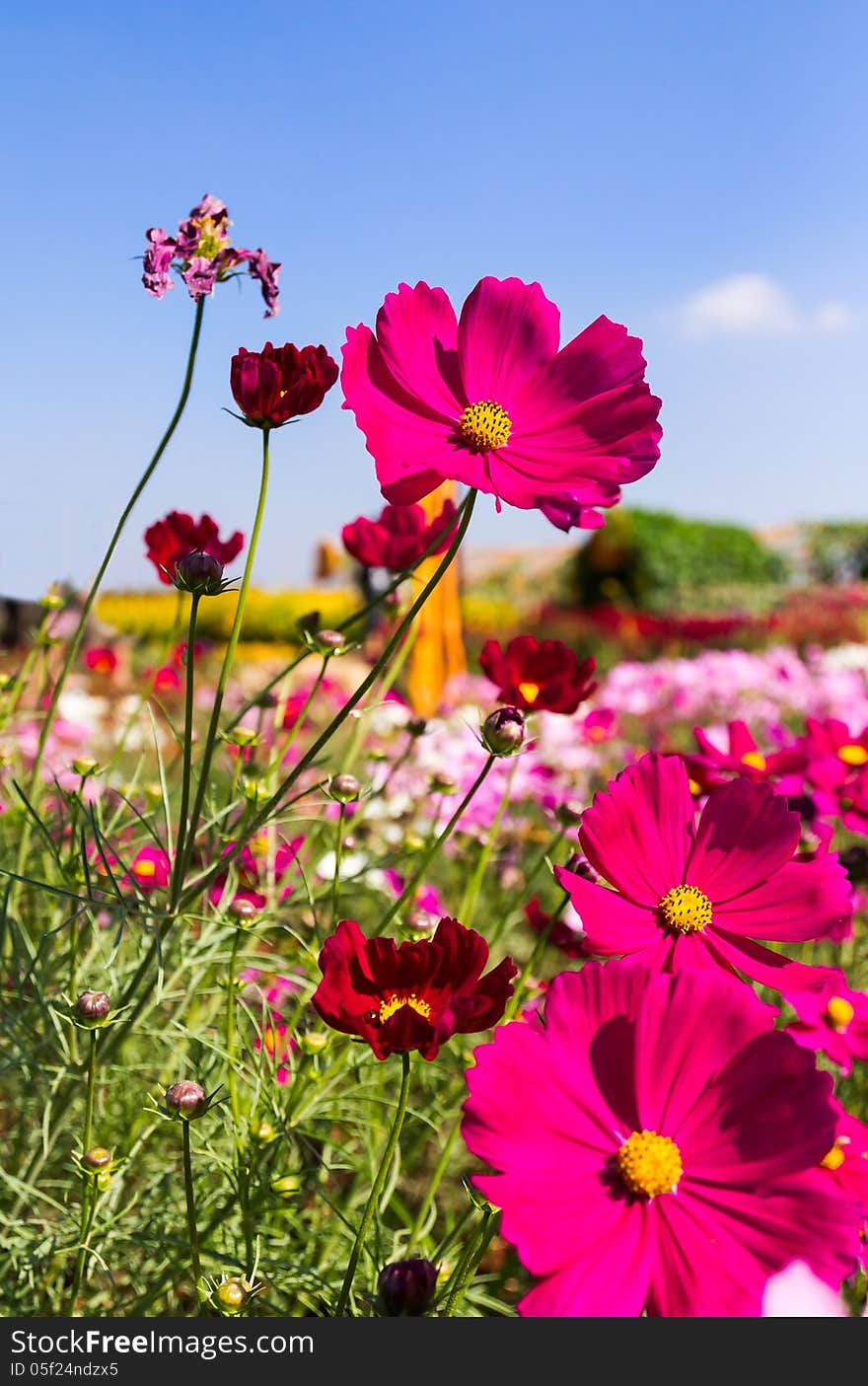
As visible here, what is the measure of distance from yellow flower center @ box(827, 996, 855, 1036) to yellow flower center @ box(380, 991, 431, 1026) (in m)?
0.38

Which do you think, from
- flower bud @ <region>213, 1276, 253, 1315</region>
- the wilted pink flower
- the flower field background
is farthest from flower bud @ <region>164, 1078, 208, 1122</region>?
the wilted pink flower

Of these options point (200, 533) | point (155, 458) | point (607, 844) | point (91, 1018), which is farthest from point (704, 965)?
point (200, 533)

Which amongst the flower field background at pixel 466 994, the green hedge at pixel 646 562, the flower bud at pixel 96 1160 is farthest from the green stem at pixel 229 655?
the green hedge at pixel 646 562

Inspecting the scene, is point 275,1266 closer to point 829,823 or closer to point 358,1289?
point 358,1289

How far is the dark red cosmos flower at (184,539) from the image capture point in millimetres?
1128

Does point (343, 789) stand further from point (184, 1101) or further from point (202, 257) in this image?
point (202, 257)

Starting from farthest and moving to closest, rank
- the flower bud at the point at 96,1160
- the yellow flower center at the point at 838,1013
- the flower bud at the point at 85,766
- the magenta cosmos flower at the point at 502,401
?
the flower bud at the point at 85,766 → the yellow flower center at the point at 838,1013 → the flower bud at the point at 96,1160 → the magenta cosmos flower at the point at 502,401

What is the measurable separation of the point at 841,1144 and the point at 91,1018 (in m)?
0.53

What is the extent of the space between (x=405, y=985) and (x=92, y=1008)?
0.68 ft

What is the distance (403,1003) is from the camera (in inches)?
28.0

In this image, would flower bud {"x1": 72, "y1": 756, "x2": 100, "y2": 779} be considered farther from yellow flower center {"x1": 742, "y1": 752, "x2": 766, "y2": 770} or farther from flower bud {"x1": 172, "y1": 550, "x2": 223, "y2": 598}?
yellow flower center {"x1": 742, "y1": 752, "x2": 766, "y2": 770}

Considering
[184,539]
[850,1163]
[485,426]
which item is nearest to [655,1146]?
[850,1163]

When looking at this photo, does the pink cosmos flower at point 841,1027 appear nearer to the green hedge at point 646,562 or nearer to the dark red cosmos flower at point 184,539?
the dark red cosmos flower at point 184,539

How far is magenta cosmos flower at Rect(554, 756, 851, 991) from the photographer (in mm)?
705
